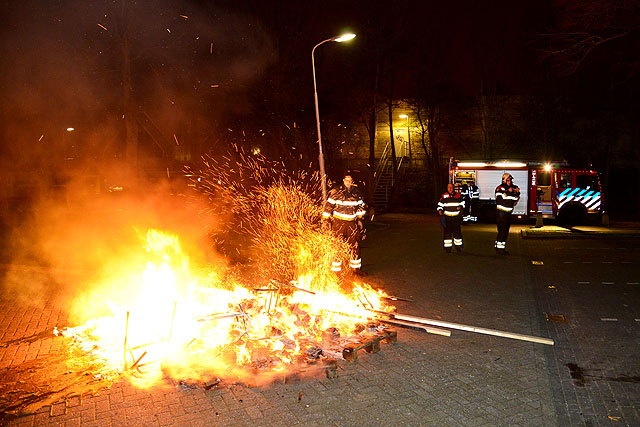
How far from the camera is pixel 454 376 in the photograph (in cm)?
478

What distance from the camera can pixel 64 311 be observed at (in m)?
7.05

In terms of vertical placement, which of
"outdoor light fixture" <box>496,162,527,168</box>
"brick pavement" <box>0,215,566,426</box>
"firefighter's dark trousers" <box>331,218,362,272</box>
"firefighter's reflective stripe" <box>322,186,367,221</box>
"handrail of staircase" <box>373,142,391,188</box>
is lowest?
"brick pavement" <box>0,215,566,426</box>

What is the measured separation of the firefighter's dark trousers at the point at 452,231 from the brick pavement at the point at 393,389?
14.5ft

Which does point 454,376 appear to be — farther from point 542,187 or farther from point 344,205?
point 542,187

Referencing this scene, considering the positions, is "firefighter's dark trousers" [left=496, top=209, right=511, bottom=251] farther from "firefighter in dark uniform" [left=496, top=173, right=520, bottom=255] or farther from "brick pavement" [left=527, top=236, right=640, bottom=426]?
"brick pavement" [left=527, top=236, right=640, bottom=426]

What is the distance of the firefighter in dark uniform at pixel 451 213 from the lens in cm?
1169

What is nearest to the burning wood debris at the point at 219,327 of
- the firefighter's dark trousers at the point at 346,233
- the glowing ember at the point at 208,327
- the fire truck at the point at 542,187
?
the glowing ember at the point at 208,327

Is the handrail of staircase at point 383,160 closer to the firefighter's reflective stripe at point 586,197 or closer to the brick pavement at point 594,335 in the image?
the firefighter's reflective stripe at point 586,197

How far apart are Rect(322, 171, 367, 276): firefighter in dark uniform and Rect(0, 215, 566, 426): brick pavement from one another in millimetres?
1836

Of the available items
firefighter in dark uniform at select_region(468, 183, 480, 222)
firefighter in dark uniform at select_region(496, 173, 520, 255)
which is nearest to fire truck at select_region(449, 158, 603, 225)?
firefighter in dark uniform at select_region(468, 183, 480, 222)

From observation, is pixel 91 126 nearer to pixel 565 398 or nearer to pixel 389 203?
pixel 565 398

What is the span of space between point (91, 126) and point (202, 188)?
5.29 metres

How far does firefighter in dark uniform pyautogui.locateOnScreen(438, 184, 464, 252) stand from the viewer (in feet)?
38.3

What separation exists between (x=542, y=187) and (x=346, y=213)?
14.2 m
